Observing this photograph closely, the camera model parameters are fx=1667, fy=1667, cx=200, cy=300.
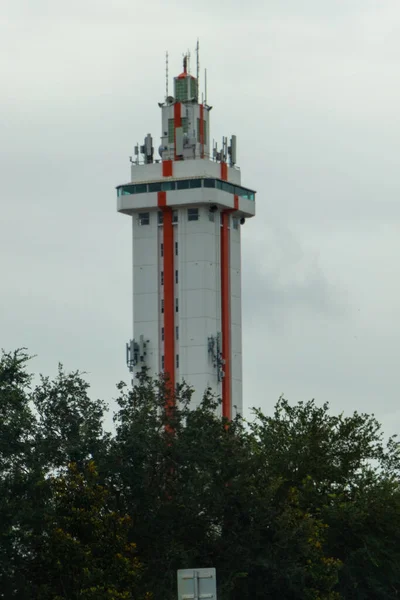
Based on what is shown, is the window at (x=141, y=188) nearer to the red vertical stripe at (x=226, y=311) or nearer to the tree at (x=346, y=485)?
the red vertical stripe at (x=226, y=311)

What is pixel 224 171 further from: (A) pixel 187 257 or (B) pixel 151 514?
(B) pixel 151 514

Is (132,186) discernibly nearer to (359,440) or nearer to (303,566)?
(359,440)

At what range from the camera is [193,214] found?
14488 cm

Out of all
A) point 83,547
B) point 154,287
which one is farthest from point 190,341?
point 83,547

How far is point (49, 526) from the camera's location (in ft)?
183

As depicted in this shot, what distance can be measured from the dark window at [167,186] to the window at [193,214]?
253 cm

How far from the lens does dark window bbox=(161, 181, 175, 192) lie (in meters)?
145

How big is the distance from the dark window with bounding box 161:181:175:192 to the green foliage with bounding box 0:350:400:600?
75.6 metres

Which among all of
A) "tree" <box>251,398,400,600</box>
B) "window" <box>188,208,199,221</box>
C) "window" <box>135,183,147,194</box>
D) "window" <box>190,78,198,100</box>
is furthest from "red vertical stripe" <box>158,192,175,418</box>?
"tree" <box>251,398,400,600</box>

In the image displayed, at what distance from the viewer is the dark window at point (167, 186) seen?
14525cm

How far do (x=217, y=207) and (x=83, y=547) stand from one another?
92.2 m

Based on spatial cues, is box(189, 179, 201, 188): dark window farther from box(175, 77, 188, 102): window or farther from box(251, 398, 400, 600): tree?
box(251, 398, 400, 600): tree

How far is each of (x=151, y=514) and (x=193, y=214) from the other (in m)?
85.7

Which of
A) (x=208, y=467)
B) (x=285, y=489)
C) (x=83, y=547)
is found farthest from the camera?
(x=285, y=489)
